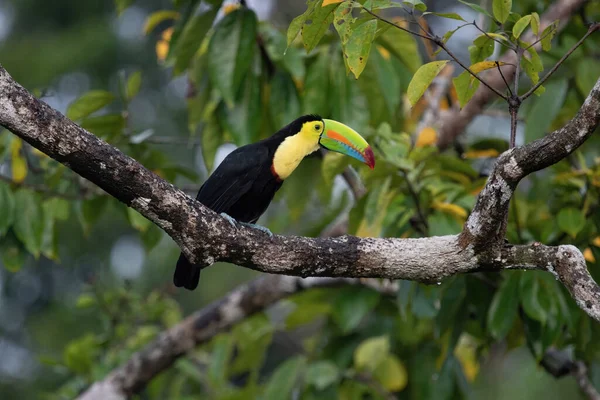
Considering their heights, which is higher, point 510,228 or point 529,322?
point 510,228

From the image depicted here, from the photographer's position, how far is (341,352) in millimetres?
5098

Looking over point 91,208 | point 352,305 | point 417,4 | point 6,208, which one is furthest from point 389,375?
point 417,4

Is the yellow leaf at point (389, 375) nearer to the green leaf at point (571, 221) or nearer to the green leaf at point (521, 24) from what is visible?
the green leaf at point (571, 221)

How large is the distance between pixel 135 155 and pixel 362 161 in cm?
143

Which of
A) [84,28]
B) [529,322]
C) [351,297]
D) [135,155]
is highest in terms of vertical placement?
[84,28]

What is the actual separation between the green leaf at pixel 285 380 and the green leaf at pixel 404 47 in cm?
175

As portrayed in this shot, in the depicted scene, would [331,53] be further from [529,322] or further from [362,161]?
[529,322]

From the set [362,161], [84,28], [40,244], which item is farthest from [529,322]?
[84,28]

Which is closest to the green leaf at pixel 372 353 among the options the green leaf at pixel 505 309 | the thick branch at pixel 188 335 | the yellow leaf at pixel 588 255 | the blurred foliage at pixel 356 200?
the blurred foliage at pixel 356 200

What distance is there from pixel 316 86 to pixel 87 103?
1128mm

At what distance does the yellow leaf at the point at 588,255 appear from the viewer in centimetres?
390

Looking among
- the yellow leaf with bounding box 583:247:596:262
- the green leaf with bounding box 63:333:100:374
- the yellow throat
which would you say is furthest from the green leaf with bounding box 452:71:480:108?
the green leaf with bounding box 63:333:100:374

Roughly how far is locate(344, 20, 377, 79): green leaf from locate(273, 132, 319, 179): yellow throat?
115 centimetres

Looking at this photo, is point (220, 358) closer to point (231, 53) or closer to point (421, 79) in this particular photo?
point (231, 53)
